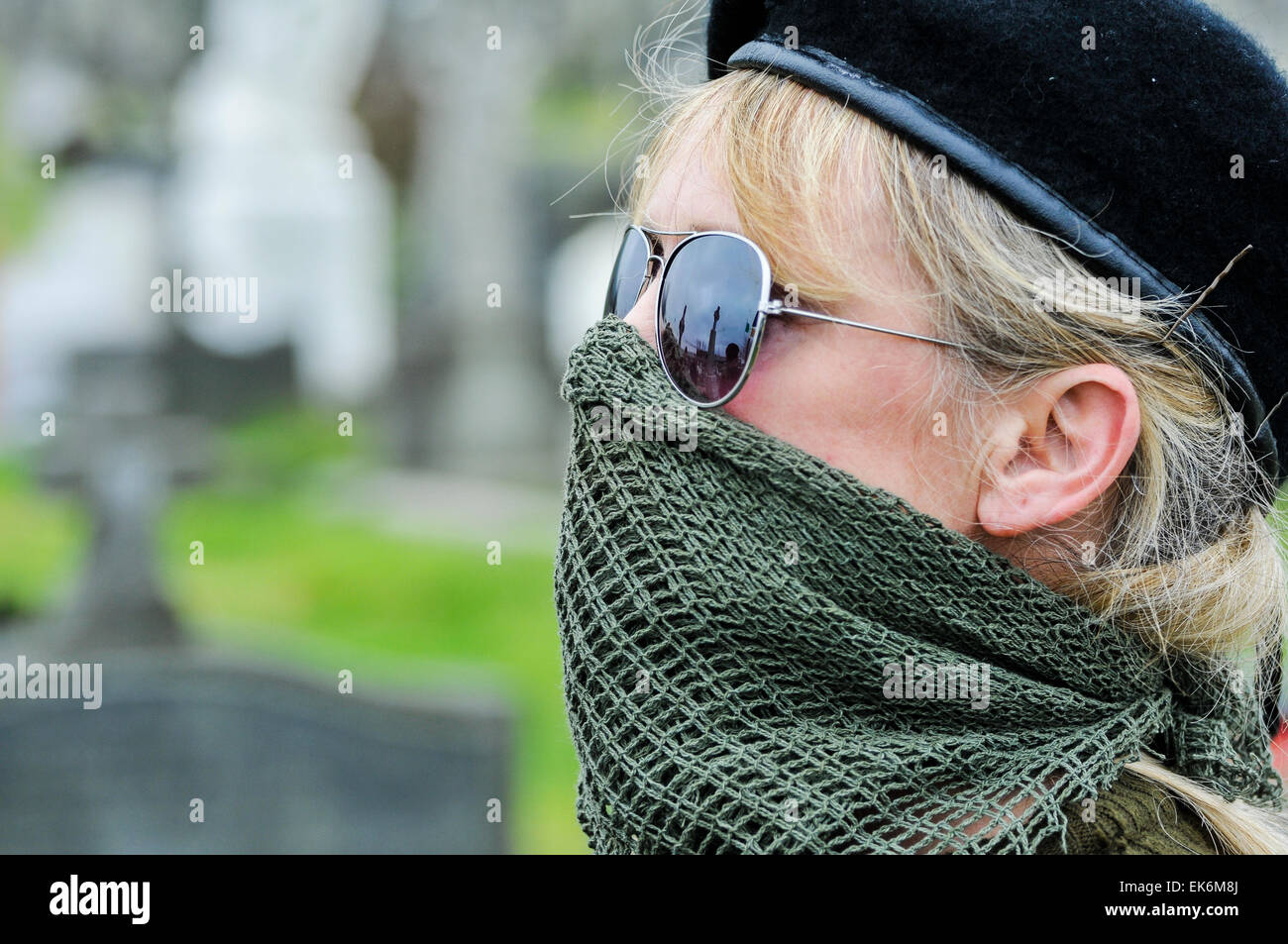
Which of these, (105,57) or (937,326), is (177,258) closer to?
(105,57)

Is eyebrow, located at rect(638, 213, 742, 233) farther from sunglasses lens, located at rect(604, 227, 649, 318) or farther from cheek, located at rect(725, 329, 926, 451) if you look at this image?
cheek, located at rect(725, 329, 926, 451)

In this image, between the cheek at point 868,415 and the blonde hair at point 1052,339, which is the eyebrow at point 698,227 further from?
the cheek at point 868,415

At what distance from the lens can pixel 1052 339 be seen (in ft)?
5.64

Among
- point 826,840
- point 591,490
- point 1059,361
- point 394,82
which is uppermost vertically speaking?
point 394,82

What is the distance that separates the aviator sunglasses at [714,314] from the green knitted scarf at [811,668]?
79mm

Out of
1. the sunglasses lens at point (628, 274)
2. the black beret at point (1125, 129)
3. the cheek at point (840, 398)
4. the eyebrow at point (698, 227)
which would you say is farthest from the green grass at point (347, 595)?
the black beret at point (1125, 129)

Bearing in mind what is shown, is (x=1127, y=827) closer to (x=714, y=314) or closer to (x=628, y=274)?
(x=714, y=314)

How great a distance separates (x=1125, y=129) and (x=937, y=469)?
52 centimetres

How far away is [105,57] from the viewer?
1245 cm

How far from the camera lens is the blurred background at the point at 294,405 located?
4816 mm
